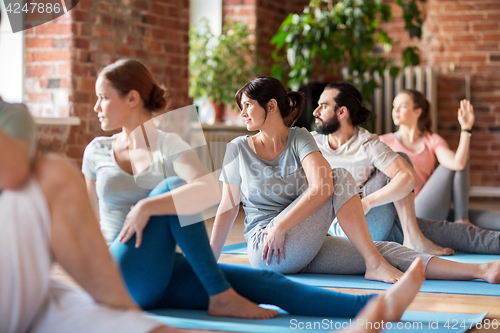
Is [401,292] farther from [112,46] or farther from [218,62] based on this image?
[218,62]

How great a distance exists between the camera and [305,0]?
18.9 ft

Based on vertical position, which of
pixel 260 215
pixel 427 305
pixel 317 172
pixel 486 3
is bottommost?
pixel 427 305

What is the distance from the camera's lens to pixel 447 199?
321 centimetres

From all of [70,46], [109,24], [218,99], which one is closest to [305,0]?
[218,99]

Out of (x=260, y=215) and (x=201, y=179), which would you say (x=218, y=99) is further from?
(x=201, y=179)

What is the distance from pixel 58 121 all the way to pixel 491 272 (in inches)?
96.6

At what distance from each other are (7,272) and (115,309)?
20 cm

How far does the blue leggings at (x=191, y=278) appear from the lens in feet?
4.66

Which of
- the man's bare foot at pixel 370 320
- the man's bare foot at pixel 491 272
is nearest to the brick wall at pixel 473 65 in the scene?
the man's bare foot at pixel 491 272

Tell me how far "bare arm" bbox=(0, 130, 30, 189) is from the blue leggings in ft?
1.57

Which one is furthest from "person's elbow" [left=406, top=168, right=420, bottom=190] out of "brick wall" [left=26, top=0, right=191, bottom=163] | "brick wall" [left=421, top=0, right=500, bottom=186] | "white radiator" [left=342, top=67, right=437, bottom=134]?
"brick wall" [left=421, top=0, right=500, bottom=186]

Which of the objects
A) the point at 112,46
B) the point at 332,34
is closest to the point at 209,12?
the point at 332,34

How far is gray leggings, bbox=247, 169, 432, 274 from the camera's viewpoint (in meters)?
2.04

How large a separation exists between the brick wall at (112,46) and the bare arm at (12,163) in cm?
248
